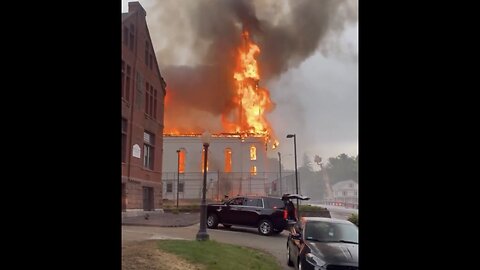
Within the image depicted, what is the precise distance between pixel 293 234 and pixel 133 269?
9.65 feet

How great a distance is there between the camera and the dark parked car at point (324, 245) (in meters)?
6.20

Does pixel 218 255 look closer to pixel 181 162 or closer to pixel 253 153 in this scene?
pixel 181 162

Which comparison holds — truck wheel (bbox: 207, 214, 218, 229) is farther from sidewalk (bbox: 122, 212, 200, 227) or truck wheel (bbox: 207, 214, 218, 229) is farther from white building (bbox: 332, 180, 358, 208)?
white building (bbox: 332, 180, 358, 208)

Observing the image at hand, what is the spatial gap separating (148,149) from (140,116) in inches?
78.2

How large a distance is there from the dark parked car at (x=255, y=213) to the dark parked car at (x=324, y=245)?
14.4 ft

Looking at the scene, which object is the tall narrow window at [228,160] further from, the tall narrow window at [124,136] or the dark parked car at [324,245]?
the dark parked car at [324,245]

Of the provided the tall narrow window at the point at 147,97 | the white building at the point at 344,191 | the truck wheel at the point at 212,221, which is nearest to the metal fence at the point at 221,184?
the white building at the point at 344,191

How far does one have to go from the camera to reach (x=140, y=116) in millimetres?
14797

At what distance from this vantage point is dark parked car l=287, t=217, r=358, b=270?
6.20 metres

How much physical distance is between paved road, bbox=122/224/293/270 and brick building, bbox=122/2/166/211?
222 cm
